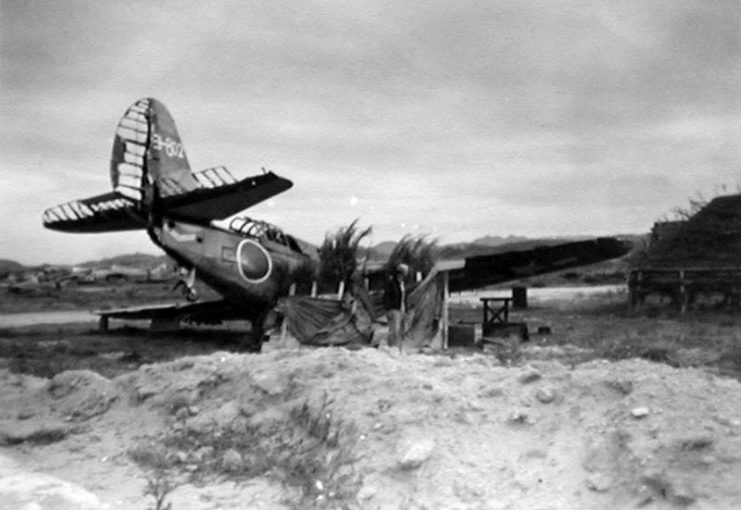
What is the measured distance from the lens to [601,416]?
220 inches

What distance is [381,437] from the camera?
19.0 feet

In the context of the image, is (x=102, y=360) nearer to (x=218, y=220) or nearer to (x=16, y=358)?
(x=16, y=358)

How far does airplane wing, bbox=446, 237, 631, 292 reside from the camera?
524 inches

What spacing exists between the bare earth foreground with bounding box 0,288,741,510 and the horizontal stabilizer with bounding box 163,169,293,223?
6092 mm

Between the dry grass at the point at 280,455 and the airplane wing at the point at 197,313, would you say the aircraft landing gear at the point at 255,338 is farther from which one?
the dry grass at the point at 280,455

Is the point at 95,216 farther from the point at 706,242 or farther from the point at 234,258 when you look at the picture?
the point at 706,242

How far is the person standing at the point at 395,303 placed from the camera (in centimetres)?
1144

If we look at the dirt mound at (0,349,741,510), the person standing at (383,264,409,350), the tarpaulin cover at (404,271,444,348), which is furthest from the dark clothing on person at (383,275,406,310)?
the dirt mound at (0,349,741,510)

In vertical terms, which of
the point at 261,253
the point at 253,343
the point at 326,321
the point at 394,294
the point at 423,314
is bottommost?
the point at 253,343

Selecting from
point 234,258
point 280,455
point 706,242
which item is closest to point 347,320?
point 234,258

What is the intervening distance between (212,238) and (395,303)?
5.93 meters

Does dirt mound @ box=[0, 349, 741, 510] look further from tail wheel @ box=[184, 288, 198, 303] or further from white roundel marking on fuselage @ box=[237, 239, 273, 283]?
white roundel marking on fuselage @ box=[237, 239, 273, 283]

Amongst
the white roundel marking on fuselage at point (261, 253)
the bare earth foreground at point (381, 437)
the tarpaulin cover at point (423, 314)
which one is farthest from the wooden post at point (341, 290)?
the bare earth foreground at point (381, 437)

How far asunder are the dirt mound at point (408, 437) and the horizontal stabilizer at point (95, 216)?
29.9 ft
